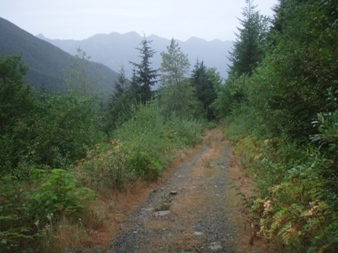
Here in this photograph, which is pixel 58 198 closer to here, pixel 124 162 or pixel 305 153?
pixel 124 162

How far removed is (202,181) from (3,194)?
525cm

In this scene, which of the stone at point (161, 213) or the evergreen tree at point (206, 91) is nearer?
the stone at point (161, 213)

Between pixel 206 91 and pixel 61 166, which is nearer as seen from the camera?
pixel 61 166

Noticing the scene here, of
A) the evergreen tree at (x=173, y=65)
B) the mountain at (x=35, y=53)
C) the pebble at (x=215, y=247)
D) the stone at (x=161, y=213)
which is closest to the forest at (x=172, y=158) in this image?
the pebble at (x=215, y=247)

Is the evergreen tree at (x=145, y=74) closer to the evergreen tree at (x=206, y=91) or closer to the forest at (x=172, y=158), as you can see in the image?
the evergreen tree at (x=206, y=91)

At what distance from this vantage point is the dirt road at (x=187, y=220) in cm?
391

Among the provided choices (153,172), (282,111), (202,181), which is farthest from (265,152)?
(153,172)

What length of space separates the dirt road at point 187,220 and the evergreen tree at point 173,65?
26.6m

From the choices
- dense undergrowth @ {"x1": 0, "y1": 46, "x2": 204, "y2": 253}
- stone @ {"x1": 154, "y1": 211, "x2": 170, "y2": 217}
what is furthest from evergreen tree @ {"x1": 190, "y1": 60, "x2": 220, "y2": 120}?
stone @ {"x1": 154, "y1": 211, "x2": 170, "y2": 217}

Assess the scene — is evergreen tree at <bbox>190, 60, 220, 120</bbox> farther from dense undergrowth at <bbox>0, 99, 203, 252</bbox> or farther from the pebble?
the pebble

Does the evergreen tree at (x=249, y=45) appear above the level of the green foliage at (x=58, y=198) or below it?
above

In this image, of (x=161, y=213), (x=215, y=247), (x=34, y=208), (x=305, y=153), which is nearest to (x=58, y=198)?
(x=34, y=208)

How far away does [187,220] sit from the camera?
486cm

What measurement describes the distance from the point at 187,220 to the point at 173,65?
30.1 meters
